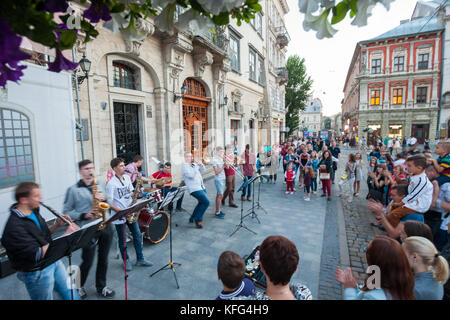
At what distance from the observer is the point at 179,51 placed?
9.80 meters

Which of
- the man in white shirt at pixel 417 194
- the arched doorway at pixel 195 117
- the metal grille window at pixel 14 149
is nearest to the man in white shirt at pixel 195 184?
the metal grille window at pixel 14 149

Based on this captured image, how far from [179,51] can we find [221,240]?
8.11 meters

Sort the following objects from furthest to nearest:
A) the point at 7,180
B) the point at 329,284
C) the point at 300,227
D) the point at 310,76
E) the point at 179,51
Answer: the point at 310,76 < the point at 179,51 < the point at 300,227 < the point at 7,180 < the point at 329,284

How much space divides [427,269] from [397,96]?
41.8 meters

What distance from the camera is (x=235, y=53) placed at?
1585cm

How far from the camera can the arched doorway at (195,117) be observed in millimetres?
11604

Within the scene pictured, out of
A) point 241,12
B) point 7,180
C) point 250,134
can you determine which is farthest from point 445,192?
point 250,134

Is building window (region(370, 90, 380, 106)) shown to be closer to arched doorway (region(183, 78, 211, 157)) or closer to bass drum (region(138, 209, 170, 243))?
arched doorway (region(183, 78, 211, 157))

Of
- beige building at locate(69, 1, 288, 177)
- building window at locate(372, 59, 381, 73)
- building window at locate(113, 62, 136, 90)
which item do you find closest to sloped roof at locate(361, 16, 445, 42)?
building window at locate(372, 59, 381, 73)

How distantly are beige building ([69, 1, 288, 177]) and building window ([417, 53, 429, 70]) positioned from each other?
1185 inches

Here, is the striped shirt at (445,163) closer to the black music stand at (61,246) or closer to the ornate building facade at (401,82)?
the black music stand at (61,246)

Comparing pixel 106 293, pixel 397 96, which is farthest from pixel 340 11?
pixel 397 96

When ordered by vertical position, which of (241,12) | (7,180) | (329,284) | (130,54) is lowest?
(329,284)

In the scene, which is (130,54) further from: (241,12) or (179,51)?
(241,12)
